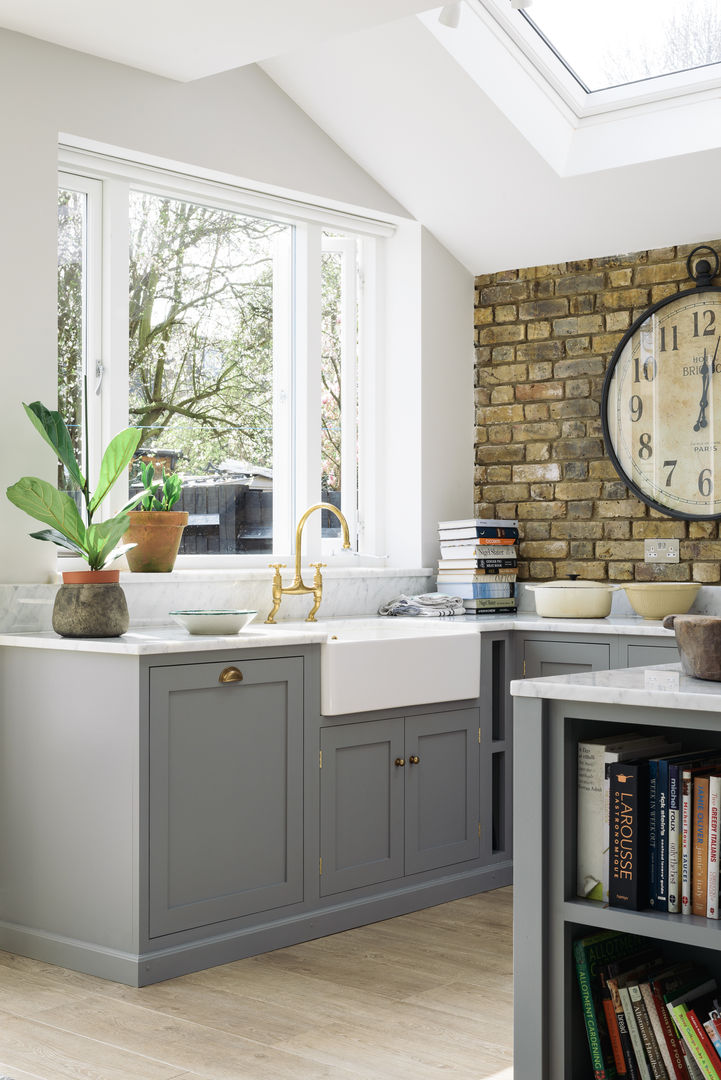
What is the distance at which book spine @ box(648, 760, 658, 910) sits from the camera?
2082 millimetres

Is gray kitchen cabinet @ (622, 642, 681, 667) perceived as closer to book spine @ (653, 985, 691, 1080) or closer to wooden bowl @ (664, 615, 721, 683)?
wooden bowl @ (664, 615, 721, 683)

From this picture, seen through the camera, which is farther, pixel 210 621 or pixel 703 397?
pixel 703 397

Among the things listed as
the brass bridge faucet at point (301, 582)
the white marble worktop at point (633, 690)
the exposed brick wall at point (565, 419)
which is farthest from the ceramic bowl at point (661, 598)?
the white marble worktop at point (633, 690)

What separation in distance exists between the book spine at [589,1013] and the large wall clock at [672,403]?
262 cm

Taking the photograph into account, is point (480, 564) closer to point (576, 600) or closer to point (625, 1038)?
point (576, 600)

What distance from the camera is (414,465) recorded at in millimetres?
4949

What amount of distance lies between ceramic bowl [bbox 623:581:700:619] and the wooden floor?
131cm

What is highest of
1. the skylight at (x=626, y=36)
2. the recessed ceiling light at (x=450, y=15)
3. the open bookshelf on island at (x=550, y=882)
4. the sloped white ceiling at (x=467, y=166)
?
the skylight at (x=626, y=36)

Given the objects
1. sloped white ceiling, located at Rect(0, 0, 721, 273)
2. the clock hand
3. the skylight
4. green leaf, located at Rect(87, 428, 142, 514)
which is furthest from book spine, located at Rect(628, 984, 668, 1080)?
the skylight

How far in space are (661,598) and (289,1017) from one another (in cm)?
201

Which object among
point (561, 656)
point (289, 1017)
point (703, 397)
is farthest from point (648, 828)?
point (703, 397)

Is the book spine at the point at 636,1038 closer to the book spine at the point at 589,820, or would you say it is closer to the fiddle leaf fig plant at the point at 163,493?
the book spine at the point at 589,820

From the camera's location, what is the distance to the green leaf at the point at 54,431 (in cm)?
349

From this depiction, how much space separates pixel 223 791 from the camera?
341cm
